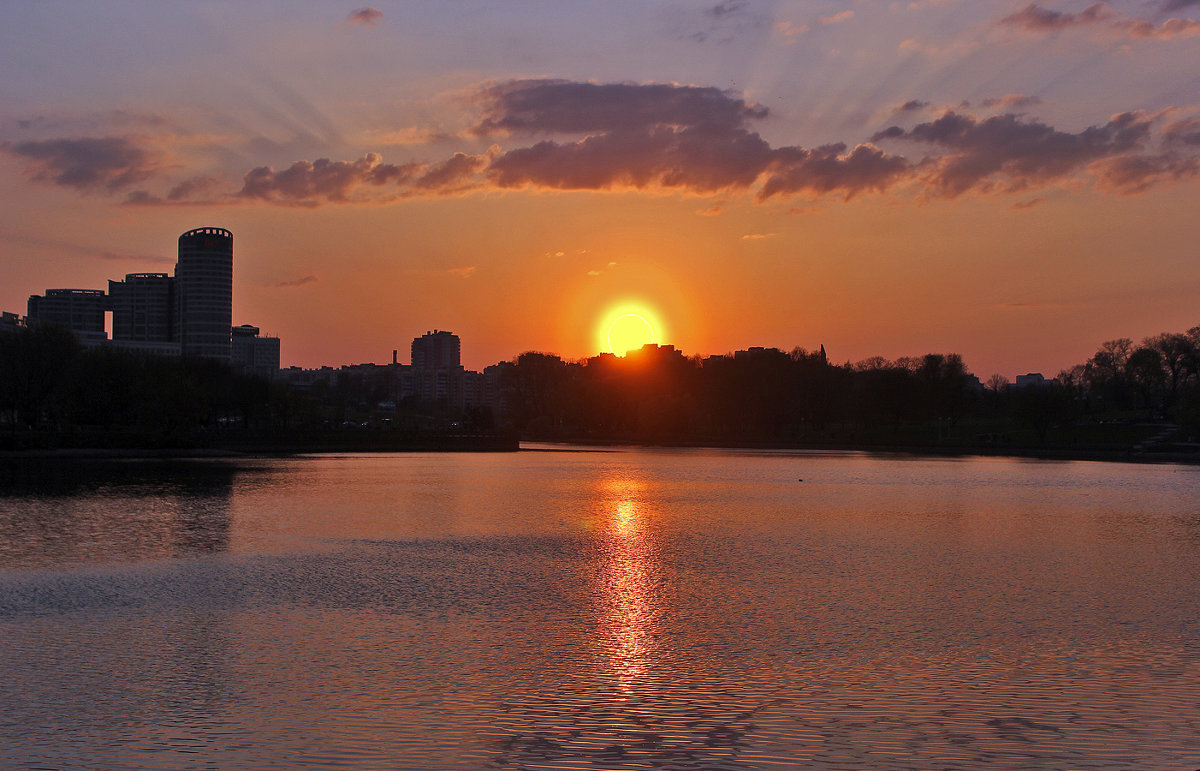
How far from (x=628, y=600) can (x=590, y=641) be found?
14.5 feet

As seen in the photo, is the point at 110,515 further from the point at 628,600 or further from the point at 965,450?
the point at 965,450

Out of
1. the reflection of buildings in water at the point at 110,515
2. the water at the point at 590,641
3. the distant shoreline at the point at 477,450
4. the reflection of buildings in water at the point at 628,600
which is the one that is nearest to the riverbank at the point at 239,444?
the distant shoreline at the point at 477,450

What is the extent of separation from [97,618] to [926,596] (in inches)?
667

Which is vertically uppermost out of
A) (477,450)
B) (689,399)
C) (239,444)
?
(689,399)

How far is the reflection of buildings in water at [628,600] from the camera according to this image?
15.6 meters

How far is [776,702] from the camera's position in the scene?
13414 mm

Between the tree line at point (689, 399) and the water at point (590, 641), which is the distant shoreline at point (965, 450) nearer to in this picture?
the tree line at point (689, 399)

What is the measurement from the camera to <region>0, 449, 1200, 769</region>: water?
11.6 meters

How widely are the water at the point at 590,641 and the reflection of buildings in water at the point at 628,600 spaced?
0.38ft

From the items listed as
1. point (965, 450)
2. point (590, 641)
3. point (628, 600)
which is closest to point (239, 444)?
point (965, 450)

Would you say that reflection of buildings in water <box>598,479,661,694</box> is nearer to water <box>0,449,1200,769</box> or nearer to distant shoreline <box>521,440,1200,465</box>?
water <box>0,449,1200,769</box>

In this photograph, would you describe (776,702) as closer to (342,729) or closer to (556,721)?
(556,721)

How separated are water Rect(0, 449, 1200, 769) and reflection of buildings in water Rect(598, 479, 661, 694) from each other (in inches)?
4.6

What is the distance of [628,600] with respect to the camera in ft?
70.8
